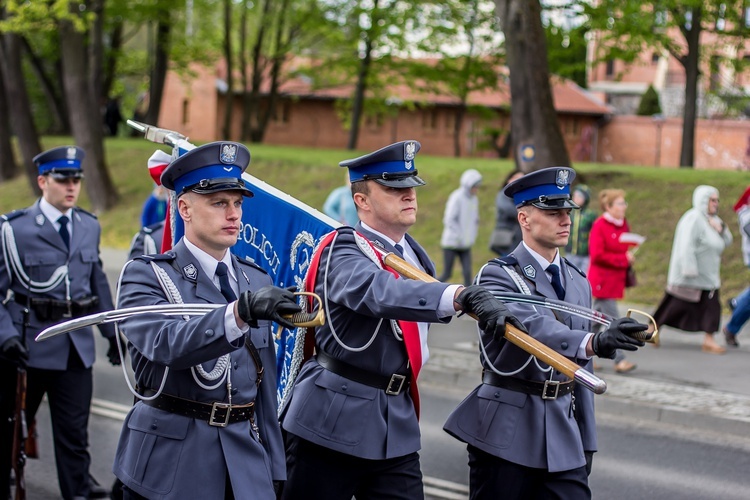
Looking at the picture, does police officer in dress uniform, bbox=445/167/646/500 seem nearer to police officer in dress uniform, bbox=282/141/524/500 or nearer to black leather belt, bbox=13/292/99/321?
police officer in dress uniform, bbox=282/141/524/500

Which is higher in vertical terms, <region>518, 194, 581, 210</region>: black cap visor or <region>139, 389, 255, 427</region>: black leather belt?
<region>518, 194, 581, 210</region>: black cap visor

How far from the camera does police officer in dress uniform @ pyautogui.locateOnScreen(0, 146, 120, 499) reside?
6570 mm

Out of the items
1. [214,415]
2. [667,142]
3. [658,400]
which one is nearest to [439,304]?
[214,415]

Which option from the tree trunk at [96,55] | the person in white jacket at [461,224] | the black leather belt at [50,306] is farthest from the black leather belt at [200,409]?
the tree trunk at [96,55]

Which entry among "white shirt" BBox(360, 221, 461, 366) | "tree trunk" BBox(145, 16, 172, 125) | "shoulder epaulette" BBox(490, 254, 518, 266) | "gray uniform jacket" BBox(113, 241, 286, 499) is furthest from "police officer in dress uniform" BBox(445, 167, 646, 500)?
"tree trunk" BBox(145, 16, 172, 125)

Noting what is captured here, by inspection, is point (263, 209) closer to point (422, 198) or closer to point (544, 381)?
point (544, 381)

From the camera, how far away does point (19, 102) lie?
2792 centimetres

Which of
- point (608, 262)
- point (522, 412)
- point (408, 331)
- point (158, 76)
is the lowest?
point (608, 262)

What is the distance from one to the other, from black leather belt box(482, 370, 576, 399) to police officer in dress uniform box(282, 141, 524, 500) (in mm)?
388

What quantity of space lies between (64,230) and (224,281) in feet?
10.2

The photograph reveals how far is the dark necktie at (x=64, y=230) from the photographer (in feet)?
22.5

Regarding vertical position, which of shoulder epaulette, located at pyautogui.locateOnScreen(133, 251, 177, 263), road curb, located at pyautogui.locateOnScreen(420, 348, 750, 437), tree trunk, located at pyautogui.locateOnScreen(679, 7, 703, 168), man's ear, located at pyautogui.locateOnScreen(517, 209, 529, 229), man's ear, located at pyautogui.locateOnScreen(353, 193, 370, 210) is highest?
tree trunk, located at pyautogui.locateOnScreen(679, 7, 703, 168)

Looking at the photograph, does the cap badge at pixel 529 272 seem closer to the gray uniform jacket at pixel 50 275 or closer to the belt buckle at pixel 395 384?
the belt buckle at pixel 395 384

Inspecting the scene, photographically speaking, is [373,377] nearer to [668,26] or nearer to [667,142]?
[668,26]
